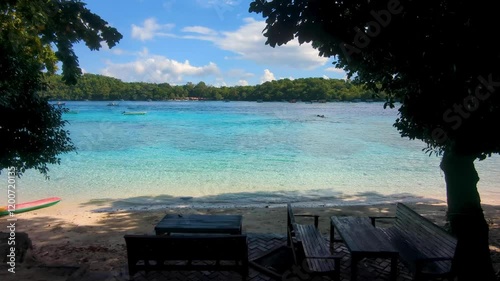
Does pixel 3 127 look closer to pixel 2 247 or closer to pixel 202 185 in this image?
pixel 2 247

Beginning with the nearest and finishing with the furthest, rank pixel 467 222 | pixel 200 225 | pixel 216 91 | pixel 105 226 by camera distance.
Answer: pixel 467 222
pixel 200 225
pixel 105 226
pixel 216 91

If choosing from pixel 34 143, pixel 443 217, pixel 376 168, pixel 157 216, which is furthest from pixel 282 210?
pixel 376 168

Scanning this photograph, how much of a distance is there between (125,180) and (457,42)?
1440cm

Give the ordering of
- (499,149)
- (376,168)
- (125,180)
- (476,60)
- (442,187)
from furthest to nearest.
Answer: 1. (376,168)
2. (125,180)
3. (442,187)
4. (499,149)
5. (476,60)

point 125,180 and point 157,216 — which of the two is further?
point 125,180

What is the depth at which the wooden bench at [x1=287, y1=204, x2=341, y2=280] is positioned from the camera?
3.83 metres

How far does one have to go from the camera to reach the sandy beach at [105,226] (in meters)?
5.55

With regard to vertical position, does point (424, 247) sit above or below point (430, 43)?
below

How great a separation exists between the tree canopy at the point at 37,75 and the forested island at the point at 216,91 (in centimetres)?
12891

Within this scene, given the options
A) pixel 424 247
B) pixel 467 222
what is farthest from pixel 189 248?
pixel 467 222

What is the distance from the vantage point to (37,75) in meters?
5.25

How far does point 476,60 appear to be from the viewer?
2941 millimetres

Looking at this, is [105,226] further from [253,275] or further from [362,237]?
[362,237]

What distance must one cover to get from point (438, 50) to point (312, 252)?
9.13ft
